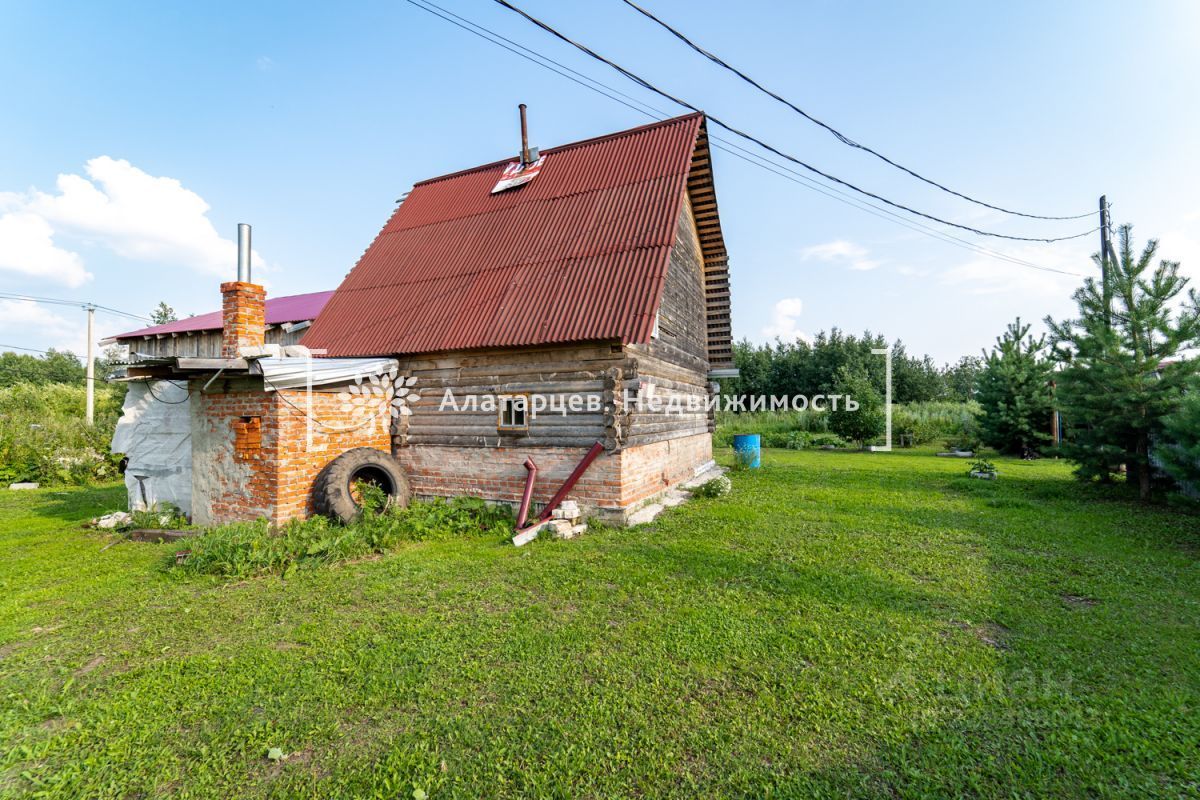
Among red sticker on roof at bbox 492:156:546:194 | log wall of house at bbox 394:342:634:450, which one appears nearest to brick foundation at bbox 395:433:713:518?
log wall of house at bbox 394:342:634:450

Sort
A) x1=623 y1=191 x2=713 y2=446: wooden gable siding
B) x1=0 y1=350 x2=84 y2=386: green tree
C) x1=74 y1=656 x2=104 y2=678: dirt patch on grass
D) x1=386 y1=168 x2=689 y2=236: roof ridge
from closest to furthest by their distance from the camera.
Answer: x1=74 y1=656 x2=104 y2=678: dirt patch on grass
x1=623 y1=191 x2=713 y2=446: wooden gable siding
x1=386 y1=168 x2=689 y2=236: roof ridge
x1=0 y1=350 x2=84 y2=386: green tree

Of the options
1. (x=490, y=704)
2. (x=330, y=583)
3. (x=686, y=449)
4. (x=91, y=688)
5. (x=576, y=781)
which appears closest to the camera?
(x=576, y=781)

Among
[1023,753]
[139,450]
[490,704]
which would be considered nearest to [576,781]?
[490,704]

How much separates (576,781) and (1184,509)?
11.7 meters

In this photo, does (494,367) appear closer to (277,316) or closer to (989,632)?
(989,632)

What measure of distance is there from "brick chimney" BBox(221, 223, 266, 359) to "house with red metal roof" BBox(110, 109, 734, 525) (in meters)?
0.03

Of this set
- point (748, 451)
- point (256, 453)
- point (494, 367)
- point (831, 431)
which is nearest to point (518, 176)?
point (494, 367)

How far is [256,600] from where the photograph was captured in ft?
17.3

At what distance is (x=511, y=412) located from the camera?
8.74 metres

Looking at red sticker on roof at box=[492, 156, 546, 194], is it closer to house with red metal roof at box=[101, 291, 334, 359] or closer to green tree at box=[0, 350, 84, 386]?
house with red metal roof at box=[101, 291, 334, 359]

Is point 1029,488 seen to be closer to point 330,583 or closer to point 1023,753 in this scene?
point 1023,753

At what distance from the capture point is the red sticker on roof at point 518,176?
12.0 metres

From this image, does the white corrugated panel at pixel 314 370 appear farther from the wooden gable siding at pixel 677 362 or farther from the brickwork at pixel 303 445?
the wooden gable siding at pixel 677 362

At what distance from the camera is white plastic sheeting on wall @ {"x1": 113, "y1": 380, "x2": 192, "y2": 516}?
8.66m
